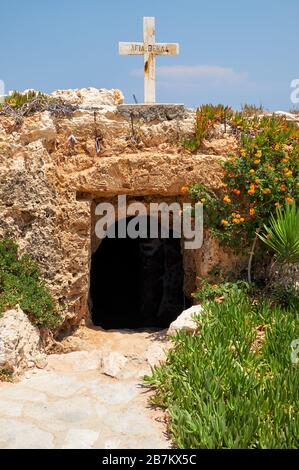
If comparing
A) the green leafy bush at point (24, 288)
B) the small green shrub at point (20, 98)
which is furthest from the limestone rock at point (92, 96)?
the green leafy bush at point (24, 288)

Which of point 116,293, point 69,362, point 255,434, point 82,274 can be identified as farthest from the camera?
point 116,293

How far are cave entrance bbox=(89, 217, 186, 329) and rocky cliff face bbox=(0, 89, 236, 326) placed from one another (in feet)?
10.7

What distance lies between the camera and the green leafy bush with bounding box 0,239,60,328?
20.7 feet

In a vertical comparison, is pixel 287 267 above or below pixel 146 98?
below

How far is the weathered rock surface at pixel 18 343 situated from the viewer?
5.48 metres

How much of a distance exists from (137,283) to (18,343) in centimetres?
842

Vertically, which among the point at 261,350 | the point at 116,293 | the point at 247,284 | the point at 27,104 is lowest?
the point at 116,293

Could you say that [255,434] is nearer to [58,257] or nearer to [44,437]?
[44,437]

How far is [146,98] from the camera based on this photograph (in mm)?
7645

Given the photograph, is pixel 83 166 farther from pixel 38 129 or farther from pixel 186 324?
pixel 186 324

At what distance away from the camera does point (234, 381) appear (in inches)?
178

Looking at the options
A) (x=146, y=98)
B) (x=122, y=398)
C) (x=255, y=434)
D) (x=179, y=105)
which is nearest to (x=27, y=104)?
(x=146, y=98)

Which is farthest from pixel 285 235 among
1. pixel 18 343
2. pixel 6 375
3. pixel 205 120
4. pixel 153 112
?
pixel 6 375

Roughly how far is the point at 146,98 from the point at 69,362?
13.8 feet
